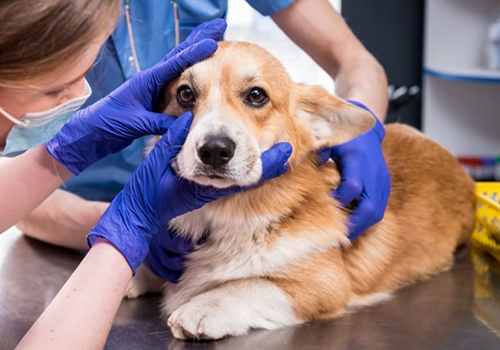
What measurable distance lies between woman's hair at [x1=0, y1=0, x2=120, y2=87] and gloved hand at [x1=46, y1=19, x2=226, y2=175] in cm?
29

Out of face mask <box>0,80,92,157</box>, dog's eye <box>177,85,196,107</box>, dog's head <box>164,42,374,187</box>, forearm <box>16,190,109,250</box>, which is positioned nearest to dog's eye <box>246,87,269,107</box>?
dog's head <box>164,42,374,187</box>

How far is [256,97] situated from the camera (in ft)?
4.60

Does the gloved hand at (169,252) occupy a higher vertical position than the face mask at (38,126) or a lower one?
lower

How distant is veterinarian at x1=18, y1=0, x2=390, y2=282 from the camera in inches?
71.4

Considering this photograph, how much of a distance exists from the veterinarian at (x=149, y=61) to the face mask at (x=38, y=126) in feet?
1.60

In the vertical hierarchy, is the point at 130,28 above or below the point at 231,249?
above

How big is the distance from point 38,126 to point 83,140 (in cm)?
16

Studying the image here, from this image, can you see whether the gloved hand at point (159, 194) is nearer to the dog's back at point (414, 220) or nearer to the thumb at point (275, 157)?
the thumb at point (275, 157)

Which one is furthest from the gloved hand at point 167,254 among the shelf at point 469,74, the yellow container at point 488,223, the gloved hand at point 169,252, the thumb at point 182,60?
the shelf at point 469,74

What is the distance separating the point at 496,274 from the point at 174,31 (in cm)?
102

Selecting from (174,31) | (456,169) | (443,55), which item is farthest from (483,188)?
(443,55)

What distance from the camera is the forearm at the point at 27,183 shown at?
143 centimetres

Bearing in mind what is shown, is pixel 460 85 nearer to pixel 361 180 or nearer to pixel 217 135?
pixel 361 180

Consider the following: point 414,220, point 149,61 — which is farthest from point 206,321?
point 149,61
